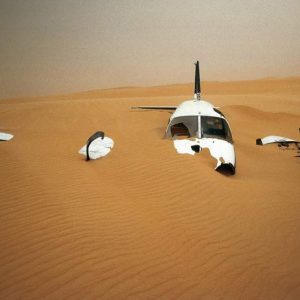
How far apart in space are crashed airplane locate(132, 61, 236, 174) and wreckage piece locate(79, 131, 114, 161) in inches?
88.0

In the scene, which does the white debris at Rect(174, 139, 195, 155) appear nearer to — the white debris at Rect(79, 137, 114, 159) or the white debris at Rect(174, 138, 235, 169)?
the white debris at Rect(174, 138, 235, 169)

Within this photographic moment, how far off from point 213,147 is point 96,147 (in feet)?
12.6

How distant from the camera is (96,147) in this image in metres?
9.44

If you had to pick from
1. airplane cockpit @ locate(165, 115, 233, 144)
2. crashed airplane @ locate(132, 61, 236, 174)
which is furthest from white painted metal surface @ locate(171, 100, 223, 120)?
airplane cockpit @ locate(165, 115, 233, 144)

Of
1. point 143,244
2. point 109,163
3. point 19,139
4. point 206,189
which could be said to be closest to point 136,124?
point 19,139

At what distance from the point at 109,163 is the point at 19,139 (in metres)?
5.35

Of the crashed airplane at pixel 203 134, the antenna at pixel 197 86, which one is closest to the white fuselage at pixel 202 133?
the crashed airplane at pixel 203 134

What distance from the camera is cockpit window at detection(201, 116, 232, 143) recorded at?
9.12 metres

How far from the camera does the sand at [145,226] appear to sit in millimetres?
3650

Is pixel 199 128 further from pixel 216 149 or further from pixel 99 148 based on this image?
pixel 99 148

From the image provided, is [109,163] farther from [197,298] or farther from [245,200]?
[197,298]

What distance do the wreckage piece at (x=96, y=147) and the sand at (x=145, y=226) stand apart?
0.87 ft

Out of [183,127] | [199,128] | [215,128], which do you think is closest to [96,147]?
[183,127]

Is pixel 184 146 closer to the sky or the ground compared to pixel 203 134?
closer to the ground
